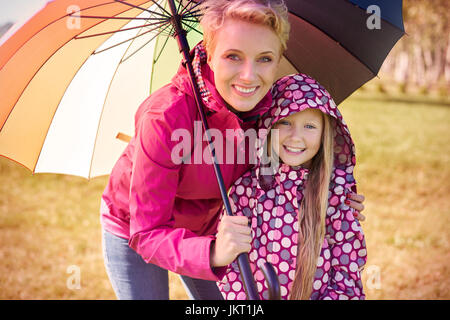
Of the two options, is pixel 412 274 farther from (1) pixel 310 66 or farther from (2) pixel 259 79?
(2) pixel 259 79

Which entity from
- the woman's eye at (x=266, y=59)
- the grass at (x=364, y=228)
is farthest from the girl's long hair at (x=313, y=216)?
the grass at (x=364, y=228)

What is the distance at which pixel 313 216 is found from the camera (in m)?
2.15

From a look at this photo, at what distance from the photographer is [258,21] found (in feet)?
6.20

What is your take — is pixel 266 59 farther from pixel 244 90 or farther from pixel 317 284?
pixel 317 284

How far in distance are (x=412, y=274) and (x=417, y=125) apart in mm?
8312

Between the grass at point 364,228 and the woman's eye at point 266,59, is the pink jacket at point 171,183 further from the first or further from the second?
the grass at point 364,228

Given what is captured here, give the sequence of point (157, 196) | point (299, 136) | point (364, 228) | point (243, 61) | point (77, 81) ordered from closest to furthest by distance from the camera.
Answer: point (157, 196), point (243, 61), point (299, 136), point (77, 81), point (364, 228)

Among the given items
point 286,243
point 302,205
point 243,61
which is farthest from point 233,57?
point 286,243

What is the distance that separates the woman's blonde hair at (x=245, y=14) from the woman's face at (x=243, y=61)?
23mm

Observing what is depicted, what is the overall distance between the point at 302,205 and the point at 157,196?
74 centimetres

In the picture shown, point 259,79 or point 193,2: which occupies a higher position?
point 193,2

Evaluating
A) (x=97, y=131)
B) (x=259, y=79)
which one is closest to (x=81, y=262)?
(x=97, y=131)

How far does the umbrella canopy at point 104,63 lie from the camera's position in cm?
221

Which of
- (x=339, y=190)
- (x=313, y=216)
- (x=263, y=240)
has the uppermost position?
(x=339, y=190)
